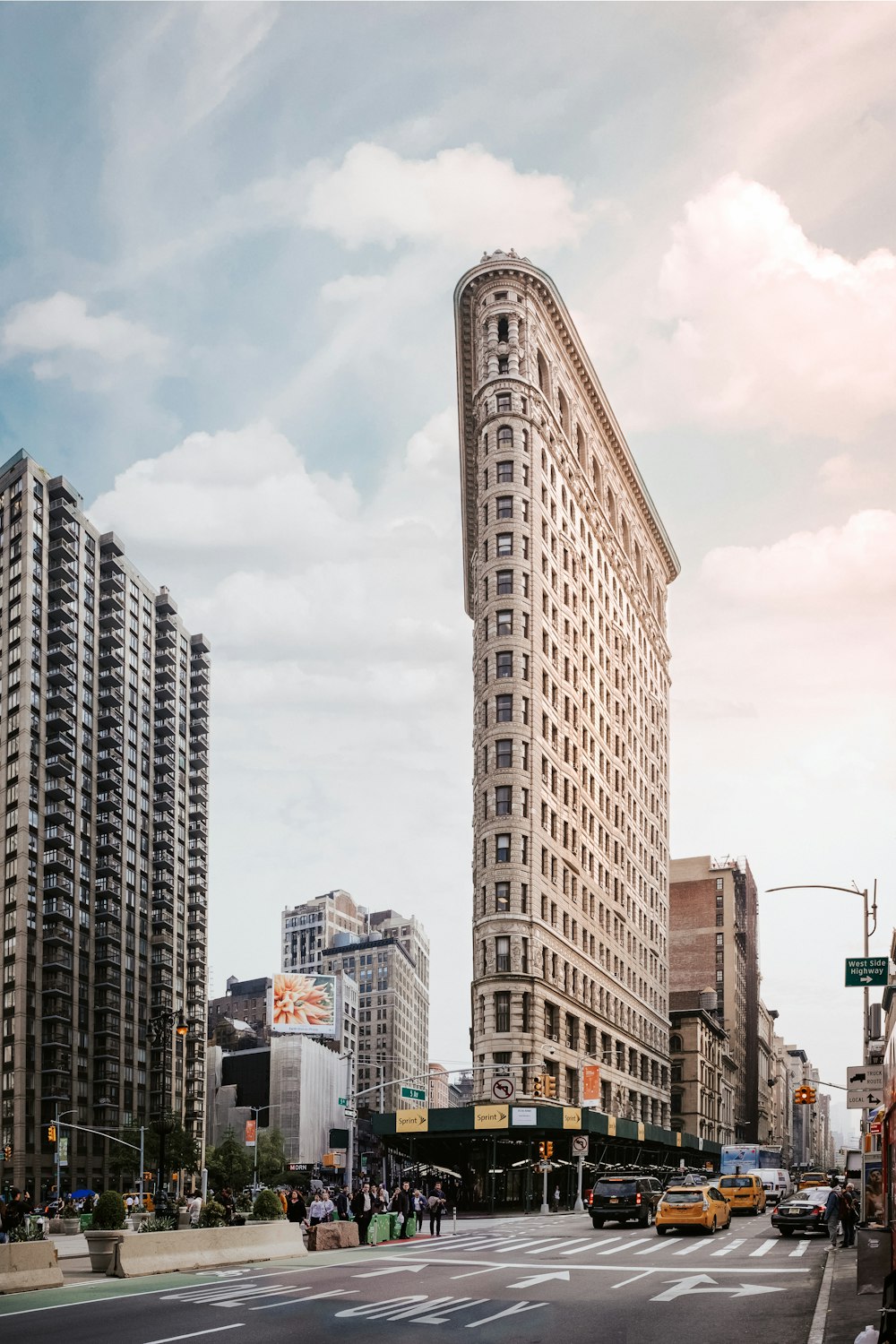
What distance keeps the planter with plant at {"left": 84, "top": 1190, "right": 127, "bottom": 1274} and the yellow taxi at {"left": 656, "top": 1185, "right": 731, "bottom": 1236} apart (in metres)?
19.3

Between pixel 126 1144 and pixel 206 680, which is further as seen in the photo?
pixel 206 680

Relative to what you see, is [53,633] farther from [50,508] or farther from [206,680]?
[206,680]

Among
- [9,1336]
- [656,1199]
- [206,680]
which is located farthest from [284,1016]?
[9,1336]

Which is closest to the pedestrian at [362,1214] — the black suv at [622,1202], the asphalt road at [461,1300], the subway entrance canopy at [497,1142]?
the asphalt road at [461,1300]

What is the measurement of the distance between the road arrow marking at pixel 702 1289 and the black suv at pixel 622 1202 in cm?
2233

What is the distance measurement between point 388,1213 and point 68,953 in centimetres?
9891

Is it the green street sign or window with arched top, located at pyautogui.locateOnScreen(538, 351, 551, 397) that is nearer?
the green street sign

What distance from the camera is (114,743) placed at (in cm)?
15512

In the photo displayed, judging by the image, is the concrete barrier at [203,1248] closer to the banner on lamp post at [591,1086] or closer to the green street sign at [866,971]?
the green street sign at [866,971]

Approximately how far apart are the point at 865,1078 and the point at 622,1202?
1693 centimetres

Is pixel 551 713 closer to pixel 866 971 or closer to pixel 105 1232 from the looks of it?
pixel 866 971

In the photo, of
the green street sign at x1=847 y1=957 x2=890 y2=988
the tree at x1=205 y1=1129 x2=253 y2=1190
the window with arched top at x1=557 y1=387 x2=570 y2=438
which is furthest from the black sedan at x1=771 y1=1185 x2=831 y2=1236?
the tree at x1=205 y1=1129 x2=253 y2=1190

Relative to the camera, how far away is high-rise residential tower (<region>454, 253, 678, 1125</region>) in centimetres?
8325

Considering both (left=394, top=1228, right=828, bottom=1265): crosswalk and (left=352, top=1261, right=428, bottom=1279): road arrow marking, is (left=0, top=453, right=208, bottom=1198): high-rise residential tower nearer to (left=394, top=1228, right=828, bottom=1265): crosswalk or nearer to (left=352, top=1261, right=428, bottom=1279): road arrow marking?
(left=394, top=1228, right=828, bottom=1265): crosswalk
